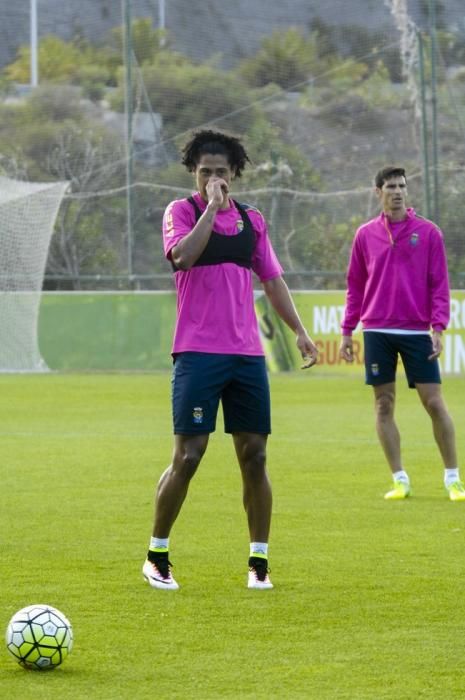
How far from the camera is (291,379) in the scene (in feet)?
82.6

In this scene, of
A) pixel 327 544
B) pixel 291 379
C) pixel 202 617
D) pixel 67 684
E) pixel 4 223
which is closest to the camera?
pixel 67 684

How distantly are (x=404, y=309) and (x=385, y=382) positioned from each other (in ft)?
1.76

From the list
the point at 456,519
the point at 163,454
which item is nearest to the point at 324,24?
the point at 163,454

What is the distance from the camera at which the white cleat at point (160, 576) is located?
718cm

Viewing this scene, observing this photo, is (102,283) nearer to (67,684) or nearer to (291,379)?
(291,379)

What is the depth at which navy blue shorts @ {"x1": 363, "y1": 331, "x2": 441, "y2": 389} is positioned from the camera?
10.6 metres

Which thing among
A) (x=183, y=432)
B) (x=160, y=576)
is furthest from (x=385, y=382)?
(x=160, y=576)

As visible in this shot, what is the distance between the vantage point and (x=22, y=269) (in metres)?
27.3

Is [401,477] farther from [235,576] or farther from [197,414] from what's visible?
[197,414]

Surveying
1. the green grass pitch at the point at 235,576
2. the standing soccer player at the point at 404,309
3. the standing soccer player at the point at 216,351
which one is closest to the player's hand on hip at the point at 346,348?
the standing soccer player at the point at 404,309

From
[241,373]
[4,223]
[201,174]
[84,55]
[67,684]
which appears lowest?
[67,684]

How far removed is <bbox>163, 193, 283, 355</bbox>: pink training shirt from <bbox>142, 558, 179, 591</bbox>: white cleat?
1.03 m

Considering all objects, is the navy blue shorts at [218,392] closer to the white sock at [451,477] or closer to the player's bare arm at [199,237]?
the player's bare arm at [199,237]

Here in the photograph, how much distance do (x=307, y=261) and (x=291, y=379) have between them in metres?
5.25
